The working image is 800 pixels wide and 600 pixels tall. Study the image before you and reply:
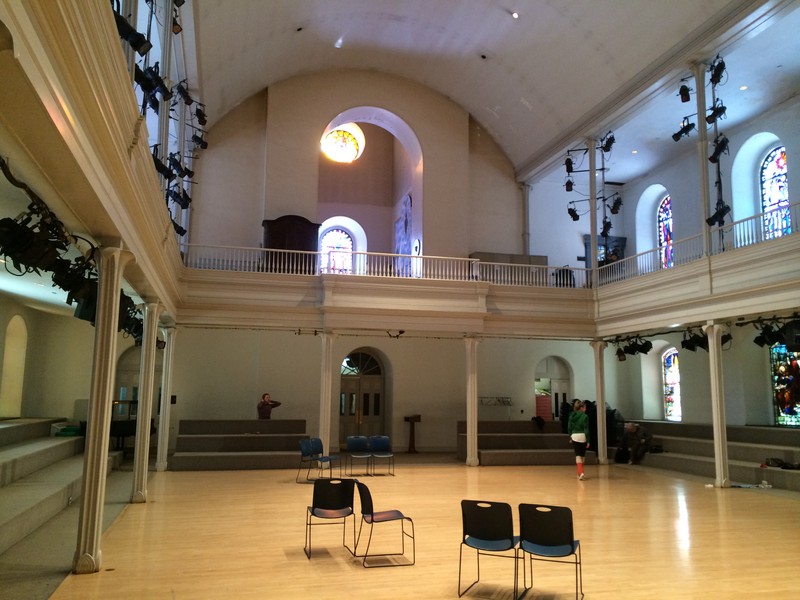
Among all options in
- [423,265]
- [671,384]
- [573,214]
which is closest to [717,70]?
[573,214]

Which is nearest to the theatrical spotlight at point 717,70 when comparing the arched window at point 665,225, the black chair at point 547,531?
the arched window at point 665,225

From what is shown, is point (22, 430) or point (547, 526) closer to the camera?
point (547, 526)

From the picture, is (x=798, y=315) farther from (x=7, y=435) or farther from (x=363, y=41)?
(x=7, y=435)

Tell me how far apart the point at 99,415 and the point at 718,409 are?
11.6 metres

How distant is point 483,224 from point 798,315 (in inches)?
414

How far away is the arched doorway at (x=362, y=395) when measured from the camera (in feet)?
65.6

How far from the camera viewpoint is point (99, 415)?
6.56 meters

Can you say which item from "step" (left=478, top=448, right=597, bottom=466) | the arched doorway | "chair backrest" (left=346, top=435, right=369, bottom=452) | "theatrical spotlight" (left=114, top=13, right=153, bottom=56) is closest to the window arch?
"step" (left=478, top=448, right=597, bottom=466)

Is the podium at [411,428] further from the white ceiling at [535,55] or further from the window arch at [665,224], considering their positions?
the window arch at [665,224]

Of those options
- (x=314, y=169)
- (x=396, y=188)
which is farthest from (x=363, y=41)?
(x=396, y=188)

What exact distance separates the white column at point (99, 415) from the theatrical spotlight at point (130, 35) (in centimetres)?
211

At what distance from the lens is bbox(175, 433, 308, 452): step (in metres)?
15.3

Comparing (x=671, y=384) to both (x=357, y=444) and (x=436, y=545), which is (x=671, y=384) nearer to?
(x=357, y=444)

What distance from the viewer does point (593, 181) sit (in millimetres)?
17094
